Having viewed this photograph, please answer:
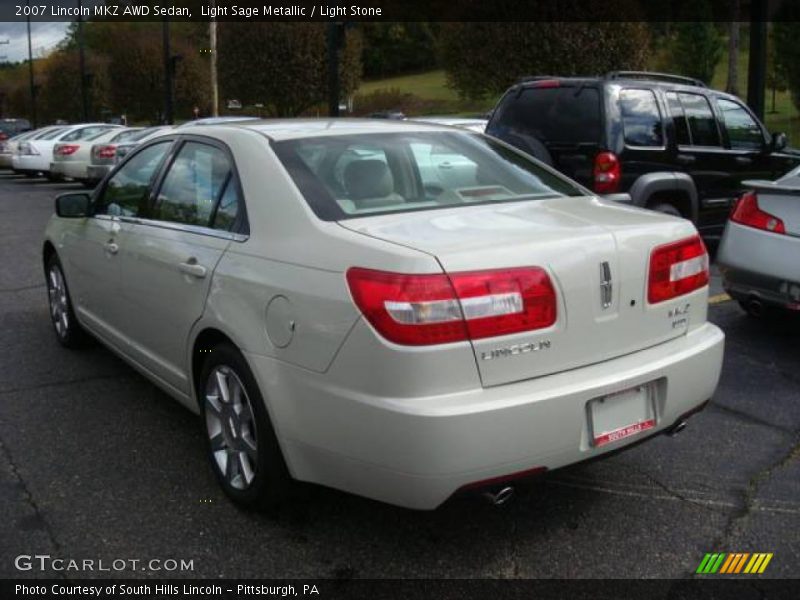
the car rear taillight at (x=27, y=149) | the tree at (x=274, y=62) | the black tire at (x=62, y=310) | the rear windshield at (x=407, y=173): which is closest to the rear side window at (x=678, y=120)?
the rear windshield at (x=407, y=173)

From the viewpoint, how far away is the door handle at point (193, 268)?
3.37 metres

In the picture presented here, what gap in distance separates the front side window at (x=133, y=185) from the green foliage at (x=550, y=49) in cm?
2971

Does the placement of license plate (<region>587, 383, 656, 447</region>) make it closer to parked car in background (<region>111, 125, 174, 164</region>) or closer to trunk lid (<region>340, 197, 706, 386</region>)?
trunk lid (<region>340, 197, 706, 386</region>)

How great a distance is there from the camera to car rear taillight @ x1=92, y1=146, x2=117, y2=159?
55.4 ft

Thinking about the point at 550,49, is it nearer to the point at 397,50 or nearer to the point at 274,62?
the point at 274,62

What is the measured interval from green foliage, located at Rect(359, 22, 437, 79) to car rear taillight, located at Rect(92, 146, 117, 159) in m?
70.0

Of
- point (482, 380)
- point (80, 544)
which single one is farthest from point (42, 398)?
point (482, 380)

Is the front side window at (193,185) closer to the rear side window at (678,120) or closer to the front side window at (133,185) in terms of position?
the front side window at (133,185)

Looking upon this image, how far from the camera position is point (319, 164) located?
10.9 ft

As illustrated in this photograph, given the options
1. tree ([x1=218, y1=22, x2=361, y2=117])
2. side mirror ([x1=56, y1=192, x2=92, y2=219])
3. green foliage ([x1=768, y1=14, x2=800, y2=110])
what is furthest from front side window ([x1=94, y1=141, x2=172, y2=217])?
tree ([x1=218, y1=22, x2=361, y2=117])

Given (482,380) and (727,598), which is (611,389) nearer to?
(482,380)

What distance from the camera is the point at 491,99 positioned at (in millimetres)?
55000

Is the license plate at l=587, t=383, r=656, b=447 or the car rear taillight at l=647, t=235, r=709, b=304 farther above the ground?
the car rear taillight at l=647, t=235, r=709, b=304

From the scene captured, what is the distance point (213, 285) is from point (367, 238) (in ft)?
2.68
